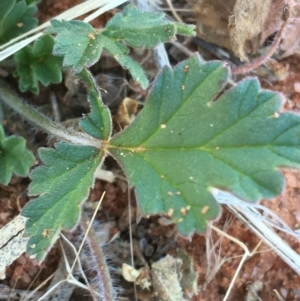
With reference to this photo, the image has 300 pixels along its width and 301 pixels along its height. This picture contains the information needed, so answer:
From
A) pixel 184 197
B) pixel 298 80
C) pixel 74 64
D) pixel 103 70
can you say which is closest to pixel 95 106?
pixel 74 64

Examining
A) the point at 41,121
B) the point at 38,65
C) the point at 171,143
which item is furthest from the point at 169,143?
the point at 38,65

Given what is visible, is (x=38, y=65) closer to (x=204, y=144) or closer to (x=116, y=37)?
(x=116, y=37)

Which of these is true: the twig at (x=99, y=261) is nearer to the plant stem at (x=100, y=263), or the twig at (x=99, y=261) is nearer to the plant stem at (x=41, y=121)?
the plant stem at (x=100, y=263)

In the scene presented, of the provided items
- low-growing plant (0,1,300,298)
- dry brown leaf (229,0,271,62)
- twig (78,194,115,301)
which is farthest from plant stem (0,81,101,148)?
dry brown leaf (229,0,271,62)

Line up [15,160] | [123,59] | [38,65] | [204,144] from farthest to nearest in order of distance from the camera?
[38,65] < [15,160] < [123,59] < [204,144]

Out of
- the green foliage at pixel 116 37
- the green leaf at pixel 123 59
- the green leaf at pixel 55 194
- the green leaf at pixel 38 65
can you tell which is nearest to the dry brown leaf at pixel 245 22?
the green foliage at pixel 116 37

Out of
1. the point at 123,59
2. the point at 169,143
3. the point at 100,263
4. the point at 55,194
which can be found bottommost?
the point at 100,263
